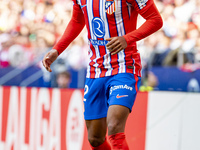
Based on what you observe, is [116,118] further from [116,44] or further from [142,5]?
[142,5]

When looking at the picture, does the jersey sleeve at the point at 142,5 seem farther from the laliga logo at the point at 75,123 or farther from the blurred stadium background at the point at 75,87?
the laliga logo at the point at 75,123

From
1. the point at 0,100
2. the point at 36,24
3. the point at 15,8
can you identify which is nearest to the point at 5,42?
the point at 36,24

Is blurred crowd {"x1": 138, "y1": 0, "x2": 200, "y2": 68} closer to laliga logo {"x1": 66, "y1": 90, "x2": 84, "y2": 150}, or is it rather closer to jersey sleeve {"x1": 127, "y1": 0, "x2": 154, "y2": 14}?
laliga logo {"x1": 66, "y1": 90, "x2": 84, "y2": 150}

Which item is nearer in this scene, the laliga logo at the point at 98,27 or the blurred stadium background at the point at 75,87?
the laliga logo at the point at 98,27

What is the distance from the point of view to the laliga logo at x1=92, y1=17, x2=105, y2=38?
3174 mm

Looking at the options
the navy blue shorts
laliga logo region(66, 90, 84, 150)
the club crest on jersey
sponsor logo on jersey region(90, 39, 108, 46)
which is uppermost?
the club crest on jersey

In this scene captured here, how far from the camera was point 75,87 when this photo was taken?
283 inches

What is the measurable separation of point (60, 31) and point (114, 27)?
6.90 meters

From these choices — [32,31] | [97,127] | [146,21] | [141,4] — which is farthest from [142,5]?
[32,31]

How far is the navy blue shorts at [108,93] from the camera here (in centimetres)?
295

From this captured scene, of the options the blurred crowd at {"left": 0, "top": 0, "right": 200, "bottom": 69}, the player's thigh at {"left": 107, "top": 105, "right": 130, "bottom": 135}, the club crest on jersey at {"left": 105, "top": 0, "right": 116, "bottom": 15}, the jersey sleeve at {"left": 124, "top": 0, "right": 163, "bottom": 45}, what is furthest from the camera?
the blurred crowd at {"left": 0, "top": 0, "right": 200, "bottom": 69}

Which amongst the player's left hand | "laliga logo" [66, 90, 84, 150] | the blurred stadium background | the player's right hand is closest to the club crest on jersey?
the player's left hand

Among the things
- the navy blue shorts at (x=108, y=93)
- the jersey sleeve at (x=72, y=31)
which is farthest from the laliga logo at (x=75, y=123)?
the navy blue shorts at (x=108, y=93)

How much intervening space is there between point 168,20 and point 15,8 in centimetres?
527
